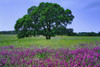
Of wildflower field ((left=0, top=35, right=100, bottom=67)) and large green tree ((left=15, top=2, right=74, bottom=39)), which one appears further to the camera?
large green tree ((left=15, top=2, right=74, bottom=39))

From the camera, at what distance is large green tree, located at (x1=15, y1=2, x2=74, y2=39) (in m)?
24.4

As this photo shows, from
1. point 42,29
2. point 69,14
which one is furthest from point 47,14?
point 69,14

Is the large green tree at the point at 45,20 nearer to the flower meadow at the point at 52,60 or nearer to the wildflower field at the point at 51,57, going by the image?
the wildflower field at the point at 51,57

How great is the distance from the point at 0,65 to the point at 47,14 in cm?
2145

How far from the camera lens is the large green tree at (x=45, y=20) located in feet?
80.2

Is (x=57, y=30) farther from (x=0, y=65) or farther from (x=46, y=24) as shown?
(x=0, y=65)

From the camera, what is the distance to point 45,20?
79.3 ft

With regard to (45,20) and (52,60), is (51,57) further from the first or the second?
(45,20)

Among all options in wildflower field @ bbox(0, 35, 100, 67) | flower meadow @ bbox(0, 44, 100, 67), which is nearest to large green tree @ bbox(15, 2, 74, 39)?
wildflower field @ bbox(0, 35, 100, 67)

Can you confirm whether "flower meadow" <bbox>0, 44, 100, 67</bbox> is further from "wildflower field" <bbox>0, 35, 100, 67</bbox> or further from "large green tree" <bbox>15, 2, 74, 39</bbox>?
"large green tree" <bbox>15, 2, 74, 39</bbox>

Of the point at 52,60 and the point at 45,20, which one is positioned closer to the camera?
the point at 52,60

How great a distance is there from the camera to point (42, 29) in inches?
1045

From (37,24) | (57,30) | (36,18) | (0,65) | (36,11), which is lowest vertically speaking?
(0,65)

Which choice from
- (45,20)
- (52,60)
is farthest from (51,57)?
(45,20)
